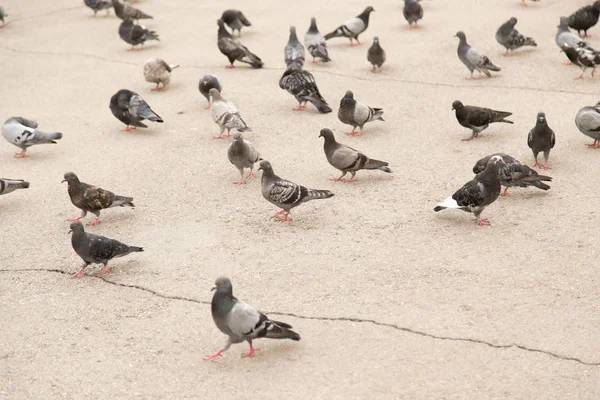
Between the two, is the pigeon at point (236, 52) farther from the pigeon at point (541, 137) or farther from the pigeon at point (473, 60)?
the pigeon at point (541, 137)

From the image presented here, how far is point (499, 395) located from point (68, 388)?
267cm

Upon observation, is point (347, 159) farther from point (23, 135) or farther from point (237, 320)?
point (23, 135)

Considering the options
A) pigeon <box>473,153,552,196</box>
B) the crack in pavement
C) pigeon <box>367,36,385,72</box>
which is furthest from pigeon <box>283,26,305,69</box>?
the crack in pavement

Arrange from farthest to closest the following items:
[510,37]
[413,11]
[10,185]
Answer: [413,11] < [510,37] < [10,185]

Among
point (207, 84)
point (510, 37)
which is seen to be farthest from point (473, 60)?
point (207, 84)

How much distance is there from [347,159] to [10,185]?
3341 millimetres

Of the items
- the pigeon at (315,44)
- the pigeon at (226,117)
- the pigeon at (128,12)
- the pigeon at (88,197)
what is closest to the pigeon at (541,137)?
the pigeon at (226,117)

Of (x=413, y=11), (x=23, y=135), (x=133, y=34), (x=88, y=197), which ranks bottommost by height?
(x=23, y=135)

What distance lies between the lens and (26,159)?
919 cm

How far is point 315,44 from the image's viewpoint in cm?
1205

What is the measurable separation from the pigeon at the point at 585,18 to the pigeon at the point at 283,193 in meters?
7.06

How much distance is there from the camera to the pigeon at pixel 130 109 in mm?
9672

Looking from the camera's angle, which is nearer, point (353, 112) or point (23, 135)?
point (23, 135)

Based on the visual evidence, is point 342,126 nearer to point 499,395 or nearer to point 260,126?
point 260,126
